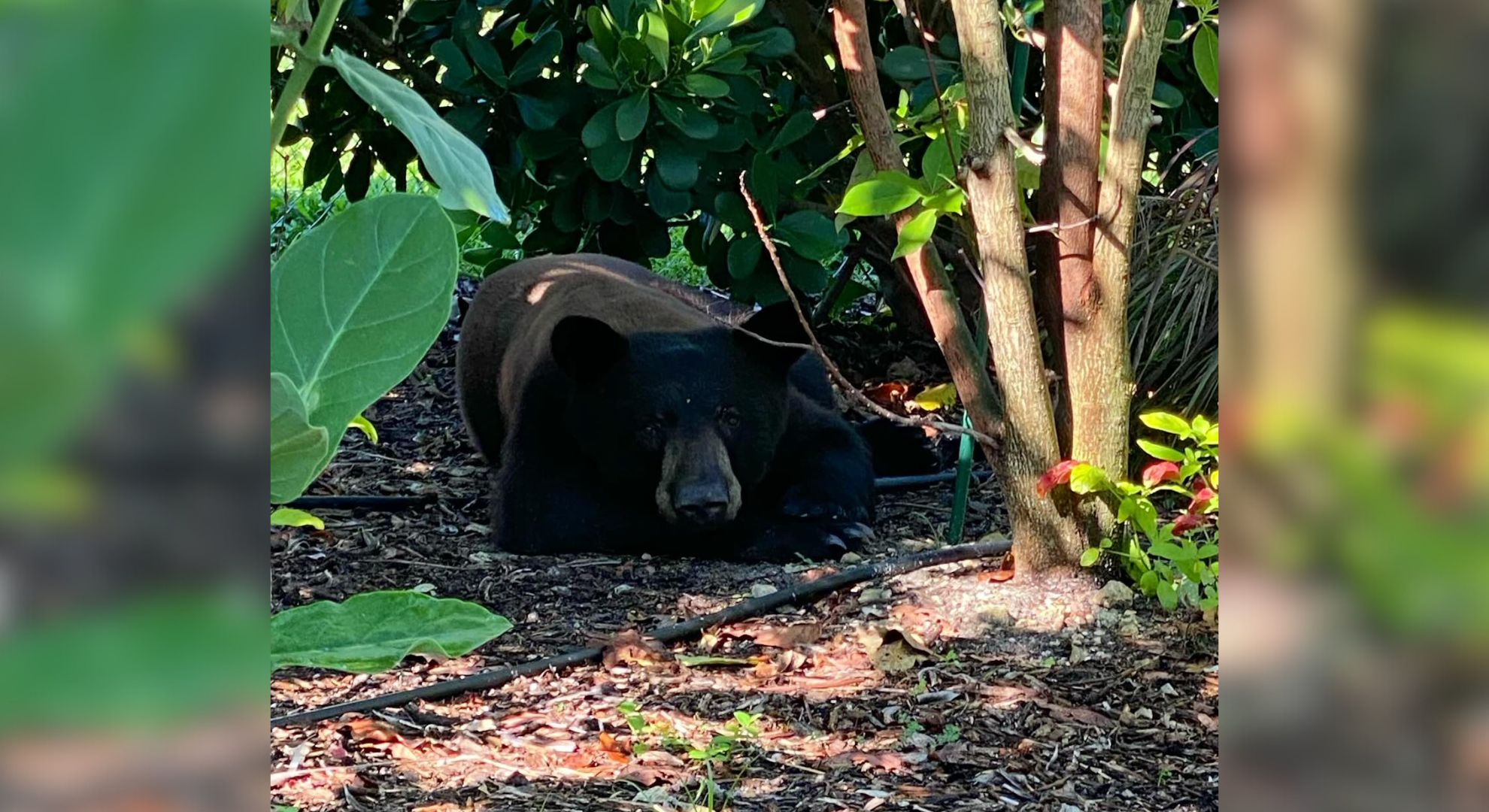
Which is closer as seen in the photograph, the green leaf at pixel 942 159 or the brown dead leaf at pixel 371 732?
the brown dead leaf at pixel 371 732

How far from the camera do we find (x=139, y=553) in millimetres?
482

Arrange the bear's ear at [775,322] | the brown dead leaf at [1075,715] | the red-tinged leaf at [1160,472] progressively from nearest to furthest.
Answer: the brown dead leaf at [1075,715] < the red-tinged leaf at [1160,472] < the bear's ear at [775,322]

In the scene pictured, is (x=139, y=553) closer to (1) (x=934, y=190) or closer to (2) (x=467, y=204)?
(2) (x=467, y=204)

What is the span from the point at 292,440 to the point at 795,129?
16.1 ft

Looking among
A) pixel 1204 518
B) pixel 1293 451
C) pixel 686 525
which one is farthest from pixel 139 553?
pixel 686 525

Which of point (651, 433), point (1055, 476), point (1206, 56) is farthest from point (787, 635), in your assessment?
point (1206, 56)

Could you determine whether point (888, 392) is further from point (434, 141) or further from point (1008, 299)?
point (434, 141)

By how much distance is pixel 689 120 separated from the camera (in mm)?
5457

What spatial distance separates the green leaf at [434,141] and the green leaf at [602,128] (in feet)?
14.5

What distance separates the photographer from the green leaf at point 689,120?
17.7 ft

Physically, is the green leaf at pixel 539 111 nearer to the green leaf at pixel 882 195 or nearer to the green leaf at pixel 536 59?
the green leaf at pixel 536 59

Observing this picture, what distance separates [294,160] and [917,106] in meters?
5.67

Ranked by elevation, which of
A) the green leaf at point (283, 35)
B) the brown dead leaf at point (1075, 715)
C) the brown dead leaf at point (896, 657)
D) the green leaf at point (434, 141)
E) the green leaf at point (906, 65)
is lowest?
the brown dead leaf at point (1075, 715)

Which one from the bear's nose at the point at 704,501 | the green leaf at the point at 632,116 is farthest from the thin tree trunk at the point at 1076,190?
the green leaf at the point at 632,116
